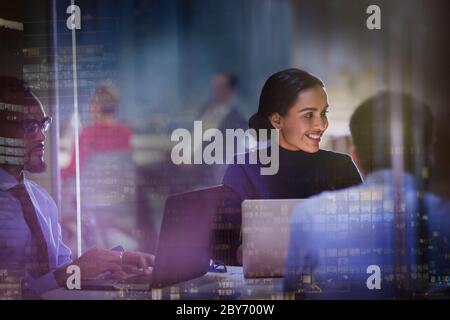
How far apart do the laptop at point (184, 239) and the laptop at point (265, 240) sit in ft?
0.45

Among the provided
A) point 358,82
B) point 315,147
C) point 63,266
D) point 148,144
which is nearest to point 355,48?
point 358,82

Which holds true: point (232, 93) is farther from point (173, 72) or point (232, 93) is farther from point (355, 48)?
point (355, 48)

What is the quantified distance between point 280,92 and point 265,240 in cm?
56

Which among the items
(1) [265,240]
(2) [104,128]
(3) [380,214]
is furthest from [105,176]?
(3) [380,214]

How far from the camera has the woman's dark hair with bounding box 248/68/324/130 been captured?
7.31 feet

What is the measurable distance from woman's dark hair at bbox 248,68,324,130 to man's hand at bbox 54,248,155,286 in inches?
25.8

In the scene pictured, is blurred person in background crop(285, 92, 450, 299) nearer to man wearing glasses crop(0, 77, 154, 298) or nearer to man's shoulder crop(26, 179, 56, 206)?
man wearing glasses crop(0, 77, 154, 298)

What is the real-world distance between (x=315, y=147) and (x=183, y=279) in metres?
0.70

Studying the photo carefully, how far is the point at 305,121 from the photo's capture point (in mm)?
2236

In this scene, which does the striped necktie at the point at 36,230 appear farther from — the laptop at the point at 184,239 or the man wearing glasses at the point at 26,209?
the laptop at the point at 184,239

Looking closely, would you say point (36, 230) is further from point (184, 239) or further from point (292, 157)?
point (292, 157)

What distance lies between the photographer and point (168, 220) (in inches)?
87.7

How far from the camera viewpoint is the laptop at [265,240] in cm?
222

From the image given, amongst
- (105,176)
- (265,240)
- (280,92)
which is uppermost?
(280,92)
